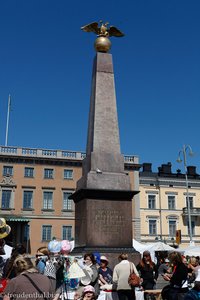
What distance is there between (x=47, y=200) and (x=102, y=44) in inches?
1238

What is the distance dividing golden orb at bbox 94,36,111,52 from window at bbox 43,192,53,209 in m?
31.3

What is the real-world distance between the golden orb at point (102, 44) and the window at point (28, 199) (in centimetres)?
3103

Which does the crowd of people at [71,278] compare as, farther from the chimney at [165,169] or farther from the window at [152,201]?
the chimney at [165,169]

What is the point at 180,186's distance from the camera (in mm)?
50094

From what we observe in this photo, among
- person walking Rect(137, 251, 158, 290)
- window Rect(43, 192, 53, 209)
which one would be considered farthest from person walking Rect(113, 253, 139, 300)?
window Rect(43, 192, 53, 209)

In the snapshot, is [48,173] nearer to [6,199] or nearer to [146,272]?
[6,199]

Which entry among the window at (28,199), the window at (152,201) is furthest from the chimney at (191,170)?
the window at (28,199)

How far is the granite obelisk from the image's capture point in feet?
33.8

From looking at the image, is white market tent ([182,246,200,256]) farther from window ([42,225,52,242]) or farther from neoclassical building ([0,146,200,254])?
window ([42,225,52,242])

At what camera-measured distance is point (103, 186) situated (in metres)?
10.8

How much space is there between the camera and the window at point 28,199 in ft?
137

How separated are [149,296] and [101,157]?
4430mm

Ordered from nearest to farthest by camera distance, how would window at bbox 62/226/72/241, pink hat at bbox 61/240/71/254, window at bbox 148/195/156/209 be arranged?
1. pink hat at bbox 61/240/71/254
2. window at bbox 62/226/72/241
3. window at bbox 148/195/156/209

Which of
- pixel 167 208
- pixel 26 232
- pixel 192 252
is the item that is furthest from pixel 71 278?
pixel 167 208
